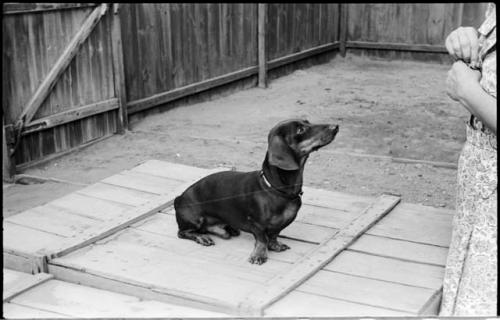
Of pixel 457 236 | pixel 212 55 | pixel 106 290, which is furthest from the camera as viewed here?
pixel 212 55

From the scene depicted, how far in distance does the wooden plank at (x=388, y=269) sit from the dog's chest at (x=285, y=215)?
269mm

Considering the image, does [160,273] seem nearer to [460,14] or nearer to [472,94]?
[472,94]

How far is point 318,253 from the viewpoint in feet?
9.51

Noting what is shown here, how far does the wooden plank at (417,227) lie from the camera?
10.3 feet

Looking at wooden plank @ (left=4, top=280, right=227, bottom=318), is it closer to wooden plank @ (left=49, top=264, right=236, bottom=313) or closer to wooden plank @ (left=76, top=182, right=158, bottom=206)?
wooden plank @ (left=49, top=264, right=236, bottom=313)

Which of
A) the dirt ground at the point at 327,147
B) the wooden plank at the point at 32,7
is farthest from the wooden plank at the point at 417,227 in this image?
the wooden plank at the point at 32,7

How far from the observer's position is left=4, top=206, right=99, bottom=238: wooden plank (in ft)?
10.7

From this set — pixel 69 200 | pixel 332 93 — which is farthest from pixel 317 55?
pixel 69 200

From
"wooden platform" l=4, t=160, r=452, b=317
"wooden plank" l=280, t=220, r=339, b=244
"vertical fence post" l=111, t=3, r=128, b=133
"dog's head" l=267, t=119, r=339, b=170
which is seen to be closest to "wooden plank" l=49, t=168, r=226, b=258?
"wooden platform" l=4, t=160, r=452, b=317

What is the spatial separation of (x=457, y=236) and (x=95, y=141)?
16.8 ft

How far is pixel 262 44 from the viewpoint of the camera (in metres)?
9.80

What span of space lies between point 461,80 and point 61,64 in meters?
4.91

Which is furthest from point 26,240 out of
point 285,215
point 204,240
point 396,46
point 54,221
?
point 396,46

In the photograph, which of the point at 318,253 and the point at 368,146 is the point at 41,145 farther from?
the point at 318,253
